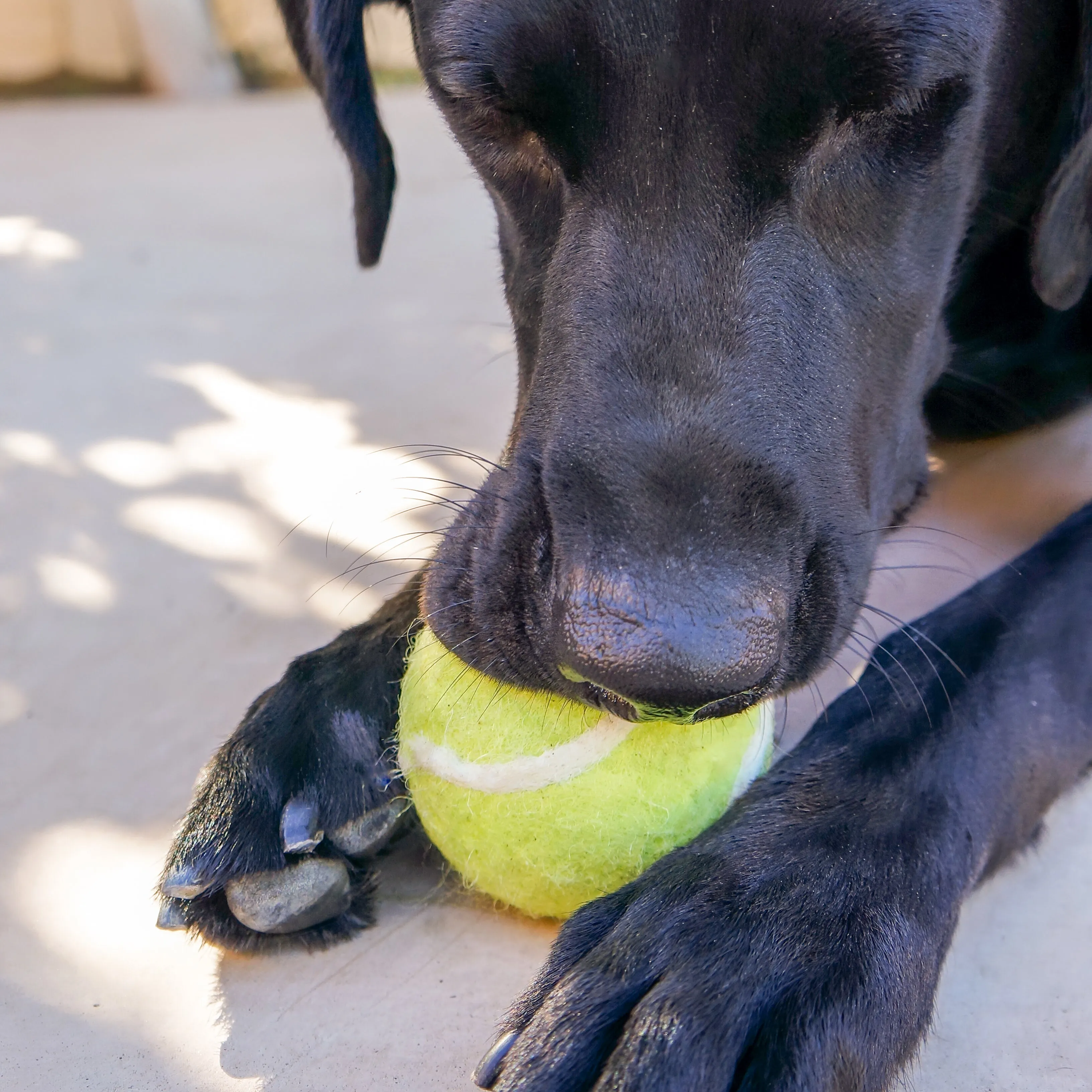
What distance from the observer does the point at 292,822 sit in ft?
4.19

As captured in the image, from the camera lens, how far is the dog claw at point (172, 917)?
1294mm

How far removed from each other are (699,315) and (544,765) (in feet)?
1.64

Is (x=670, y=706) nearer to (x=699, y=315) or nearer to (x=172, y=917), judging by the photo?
(x=699, y=315)

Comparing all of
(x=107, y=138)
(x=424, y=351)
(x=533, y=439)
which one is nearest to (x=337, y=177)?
(x=107, y=138)

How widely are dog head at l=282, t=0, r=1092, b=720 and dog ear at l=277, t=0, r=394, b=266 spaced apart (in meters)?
0.48

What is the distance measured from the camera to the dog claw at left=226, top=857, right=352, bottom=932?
1.27m

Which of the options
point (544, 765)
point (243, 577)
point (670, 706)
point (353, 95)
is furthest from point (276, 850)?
point (353, 95)

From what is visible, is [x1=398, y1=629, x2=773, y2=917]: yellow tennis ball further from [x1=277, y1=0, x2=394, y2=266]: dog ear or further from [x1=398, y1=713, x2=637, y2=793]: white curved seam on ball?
[x1=277, y1=0, x2=394, y2=266]: dog ear

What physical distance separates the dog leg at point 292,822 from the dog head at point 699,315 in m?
0.18

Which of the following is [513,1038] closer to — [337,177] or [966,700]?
[966,700]

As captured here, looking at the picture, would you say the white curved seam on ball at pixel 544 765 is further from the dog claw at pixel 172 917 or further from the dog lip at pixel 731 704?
the dog claw at pixel 172 917

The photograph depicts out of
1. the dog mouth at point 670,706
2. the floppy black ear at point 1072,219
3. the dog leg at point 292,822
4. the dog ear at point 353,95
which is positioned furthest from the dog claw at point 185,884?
the floppy black ear at point 1072,219


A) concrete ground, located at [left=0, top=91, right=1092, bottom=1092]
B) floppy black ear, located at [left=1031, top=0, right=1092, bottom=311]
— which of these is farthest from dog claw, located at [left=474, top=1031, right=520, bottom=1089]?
floppy black ear, located at [left=1031, top=0, right=1092, bottom=311]

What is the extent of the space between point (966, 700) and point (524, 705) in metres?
0.49
